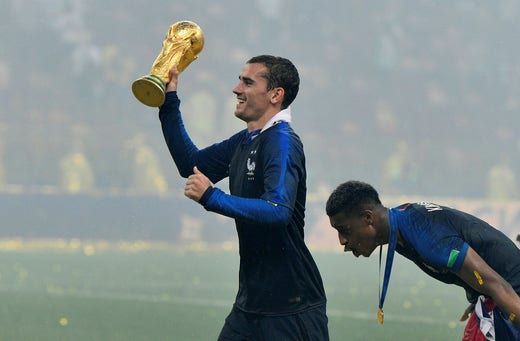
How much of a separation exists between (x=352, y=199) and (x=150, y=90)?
3.37 ft

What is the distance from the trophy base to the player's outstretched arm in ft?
4.97

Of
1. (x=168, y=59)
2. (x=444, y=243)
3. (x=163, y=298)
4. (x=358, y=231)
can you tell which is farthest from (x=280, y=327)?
(x=163, y=298)

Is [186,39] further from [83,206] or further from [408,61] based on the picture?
[408,61]

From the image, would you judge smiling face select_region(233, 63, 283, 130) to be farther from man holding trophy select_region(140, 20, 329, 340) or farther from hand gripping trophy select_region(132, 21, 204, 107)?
hand gripping trophy select_region(132, 21, 204, 107)

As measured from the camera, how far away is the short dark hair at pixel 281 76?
4.53 meters

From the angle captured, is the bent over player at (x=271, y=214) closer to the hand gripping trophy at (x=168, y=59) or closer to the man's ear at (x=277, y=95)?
the man's ear at (x=277, y=95)

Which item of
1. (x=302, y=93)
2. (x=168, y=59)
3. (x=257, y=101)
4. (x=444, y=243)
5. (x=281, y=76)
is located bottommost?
(x=444, y=243)

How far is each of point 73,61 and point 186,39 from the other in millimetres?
25184

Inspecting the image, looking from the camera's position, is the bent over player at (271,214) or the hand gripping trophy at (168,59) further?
the hand gripping trophy at (168,59)

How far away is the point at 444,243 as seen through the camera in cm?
405

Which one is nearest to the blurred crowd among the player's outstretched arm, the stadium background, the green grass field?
the stadium background

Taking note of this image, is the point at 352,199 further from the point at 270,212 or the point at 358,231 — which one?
the point at 270,212

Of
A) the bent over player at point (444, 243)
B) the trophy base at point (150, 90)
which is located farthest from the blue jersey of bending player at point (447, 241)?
the trophy base at point (150, 90)

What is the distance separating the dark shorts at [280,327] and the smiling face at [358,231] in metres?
0.35
